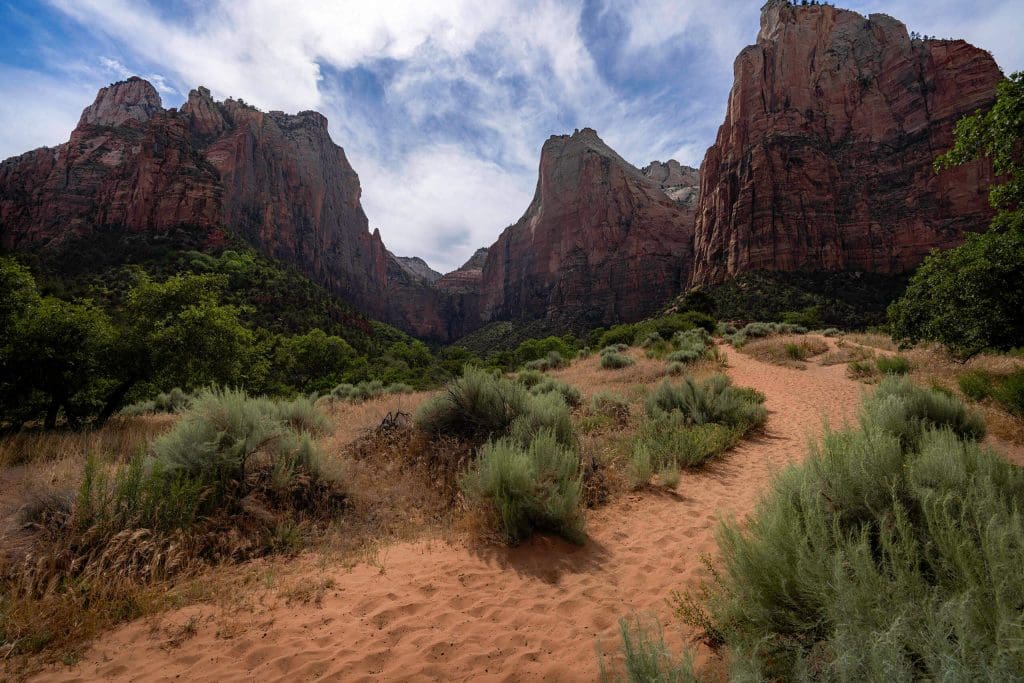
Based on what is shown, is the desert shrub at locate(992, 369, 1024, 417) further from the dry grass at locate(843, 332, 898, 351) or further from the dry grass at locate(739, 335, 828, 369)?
the dry grass at locate(843, 332, 898, 351)

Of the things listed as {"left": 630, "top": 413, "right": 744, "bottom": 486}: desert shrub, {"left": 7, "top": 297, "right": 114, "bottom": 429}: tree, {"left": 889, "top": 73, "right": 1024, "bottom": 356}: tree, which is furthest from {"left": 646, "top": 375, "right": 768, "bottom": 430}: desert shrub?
{"left": 7, "top": 297, "right": 114, "bottom": 429}: tree

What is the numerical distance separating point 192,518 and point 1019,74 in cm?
1092

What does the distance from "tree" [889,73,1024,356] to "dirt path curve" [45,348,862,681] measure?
5370 mm

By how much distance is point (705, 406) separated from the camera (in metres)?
9.20

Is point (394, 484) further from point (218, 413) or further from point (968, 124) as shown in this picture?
point (968, 124)

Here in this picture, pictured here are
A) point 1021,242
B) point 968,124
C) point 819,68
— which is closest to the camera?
point 968,124

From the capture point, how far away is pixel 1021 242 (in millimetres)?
6215

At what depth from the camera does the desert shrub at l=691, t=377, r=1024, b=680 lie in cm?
161

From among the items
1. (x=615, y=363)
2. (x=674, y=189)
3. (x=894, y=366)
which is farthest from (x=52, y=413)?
(x=674, y=189)

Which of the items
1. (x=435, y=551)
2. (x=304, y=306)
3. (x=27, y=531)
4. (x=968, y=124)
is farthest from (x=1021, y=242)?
(x=304, y=306)

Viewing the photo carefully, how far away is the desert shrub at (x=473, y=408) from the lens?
23.0 feet

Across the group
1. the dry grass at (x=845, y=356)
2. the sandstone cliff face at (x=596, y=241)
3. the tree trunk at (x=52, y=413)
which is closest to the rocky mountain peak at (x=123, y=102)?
the sandstone cliff face at (x=596, y=241)

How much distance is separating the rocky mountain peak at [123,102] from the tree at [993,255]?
15210 cm

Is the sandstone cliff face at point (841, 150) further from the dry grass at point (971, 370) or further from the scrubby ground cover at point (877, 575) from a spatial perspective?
the scrubby ground cover at point (877, 575)
